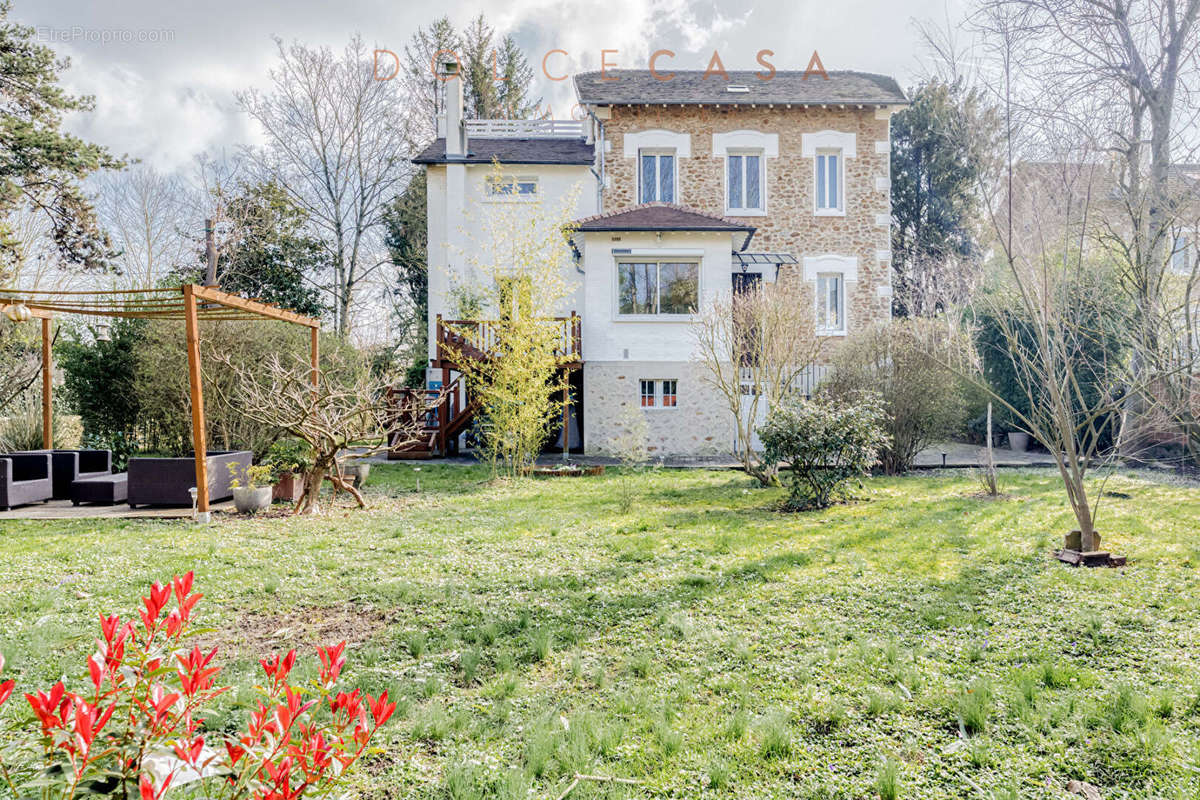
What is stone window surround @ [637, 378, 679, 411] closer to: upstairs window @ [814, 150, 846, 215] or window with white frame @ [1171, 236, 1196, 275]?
upstairs window @ [814, 150, 846, 215]

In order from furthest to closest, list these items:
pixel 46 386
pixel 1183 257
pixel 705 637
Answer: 1. pixel 46 386
2. pixel 1183 257
3. pixel 705 637

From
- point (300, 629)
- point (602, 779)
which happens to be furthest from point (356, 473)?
point (602, 779)

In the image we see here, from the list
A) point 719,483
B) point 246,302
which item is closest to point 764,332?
point 719,483

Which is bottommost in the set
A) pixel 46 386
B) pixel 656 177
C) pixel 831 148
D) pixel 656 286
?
pixel 46 386

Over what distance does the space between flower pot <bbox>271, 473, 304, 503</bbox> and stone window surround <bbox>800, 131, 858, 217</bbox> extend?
1508cm

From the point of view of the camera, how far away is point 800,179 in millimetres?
18734

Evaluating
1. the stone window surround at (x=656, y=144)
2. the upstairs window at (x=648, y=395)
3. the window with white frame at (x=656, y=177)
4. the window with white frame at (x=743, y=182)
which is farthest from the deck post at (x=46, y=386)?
the window with white frame at (x=743, y=182)

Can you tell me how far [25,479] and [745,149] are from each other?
17.3 meters

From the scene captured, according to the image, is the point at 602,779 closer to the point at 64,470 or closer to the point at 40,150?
the point at 64,470

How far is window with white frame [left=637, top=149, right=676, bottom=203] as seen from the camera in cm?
1895

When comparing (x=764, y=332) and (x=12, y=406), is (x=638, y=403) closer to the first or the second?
(x=764, y=332)

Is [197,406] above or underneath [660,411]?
above

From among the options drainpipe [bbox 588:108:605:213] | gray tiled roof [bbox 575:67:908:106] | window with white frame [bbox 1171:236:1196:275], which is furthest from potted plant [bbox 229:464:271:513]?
gray tiled roof [bbox 575:67:908:106]

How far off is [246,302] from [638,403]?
8.95m
